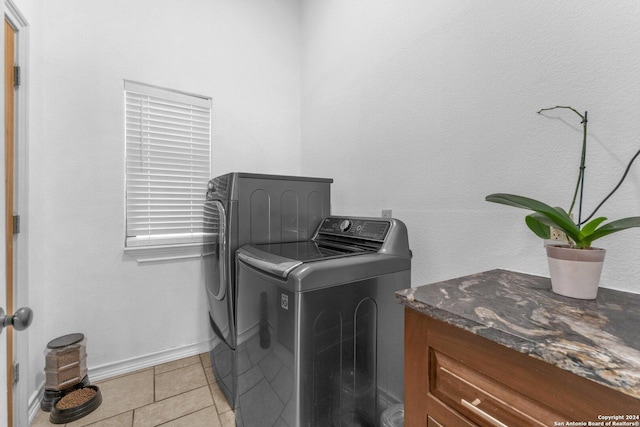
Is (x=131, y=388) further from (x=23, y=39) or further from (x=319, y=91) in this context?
(x=319, y=91)

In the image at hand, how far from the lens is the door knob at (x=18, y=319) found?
0.66 m

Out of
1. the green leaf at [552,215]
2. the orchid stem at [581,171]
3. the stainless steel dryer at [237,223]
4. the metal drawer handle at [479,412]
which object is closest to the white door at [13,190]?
the stainless steel dryer at [237,223]

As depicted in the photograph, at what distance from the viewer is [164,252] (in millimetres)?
2045

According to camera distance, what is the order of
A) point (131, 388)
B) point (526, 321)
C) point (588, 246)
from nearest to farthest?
1. point (526, 321)
2. point (588, 246)
3. point (131, 388)

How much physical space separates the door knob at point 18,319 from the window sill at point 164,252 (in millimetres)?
1331

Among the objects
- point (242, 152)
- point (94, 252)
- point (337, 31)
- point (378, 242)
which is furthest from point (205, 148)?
point (378, 242)

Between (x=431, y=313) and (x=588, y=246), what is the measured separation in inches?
21.0

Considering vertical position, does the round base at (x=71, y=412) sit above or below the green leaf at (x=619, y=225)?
below

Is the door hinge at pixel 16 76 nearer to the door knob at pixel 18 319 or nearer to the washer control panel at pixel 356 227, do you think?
the door knob at pixel 18 319

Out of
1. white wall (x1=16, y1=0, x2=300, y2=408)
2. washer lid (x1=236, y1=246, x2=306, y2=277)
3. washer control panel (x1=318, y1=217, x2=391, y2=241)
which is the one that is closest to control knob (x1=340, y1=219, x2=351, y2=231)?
washer control panel (x1=318, y1=217, x2=391, y2=241)

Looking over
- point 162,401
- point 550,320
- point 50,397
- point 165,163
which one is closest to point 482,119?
point 550,320

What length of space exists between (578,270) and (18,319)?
1518 millimetres

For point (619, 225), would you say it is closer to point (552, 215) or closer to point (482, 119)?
point (552, 215)

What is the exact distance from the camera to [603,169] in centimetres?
89
